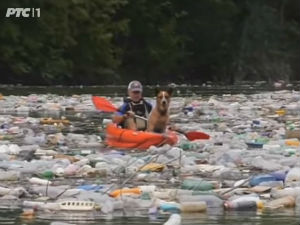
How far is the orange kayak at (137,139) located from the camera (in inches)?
591

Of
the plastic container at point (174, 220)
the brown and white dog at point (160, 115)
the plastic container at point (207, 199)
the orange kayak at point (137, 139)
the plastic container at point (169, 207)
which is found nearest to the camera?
the plastic container at point (174, 220)

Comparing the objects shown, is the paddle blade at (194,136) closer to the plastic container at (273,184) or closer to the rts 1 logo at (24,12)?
the plastic container at (273,184)

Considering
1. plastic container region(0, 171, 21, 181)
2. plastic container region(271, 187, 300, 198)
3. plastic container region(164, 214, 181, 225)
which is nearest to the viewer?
plastic container region(164, 214, 181, 225)

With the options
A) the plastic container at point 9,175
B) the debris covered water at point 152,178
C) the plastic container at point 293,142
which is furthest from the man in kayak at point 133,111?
the plastic container at point 9,175

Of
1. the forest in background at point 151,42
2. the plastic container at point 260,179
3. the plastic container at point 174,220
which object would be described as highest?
the forest in background at point 151,42

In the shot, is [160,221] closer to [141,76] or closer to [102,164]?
[102,164]

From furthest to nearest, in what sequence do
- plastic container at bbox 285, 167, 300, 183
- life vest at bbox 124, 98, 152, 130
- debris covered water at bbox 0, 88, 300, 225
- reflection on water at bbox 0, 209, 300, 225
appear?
life vest at bbox 124, 98, 152, 130 → plastic container at bbox 285, 167, 300, 183 → debris covered water at bbox 0, 88, 300, 225 → reflection on water at bbox 0, 209, 300, 225

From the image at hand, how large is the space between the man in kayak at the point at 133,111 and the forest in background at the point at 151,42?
35.7m

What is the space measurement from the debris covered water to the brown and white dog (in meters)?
0.49

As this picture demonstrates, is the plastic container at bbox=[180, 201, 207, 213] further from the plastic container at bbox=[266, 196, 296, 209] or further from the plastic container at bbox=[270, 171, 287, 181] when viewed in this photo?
the plastic container at bbox=[270, 171, 287, 181]

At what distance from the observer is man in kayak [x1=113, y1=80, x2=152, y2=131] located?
15.9 metres

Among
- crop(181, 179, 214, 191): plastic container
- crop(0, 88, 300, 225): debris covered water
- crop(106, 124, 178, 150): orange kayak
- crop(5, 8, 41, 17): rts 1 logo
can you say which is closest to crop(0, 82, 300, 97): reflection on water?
crop(5, 8, 41, 17): rts 1 logo

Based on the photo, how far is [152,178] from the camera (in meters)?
11.3

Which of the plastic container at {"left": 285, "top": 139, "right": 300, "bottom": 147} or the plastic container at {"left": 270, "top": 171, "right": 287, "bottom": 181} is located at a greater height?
the plastic container at {"left": 285, "top": 139, "right": 300, "bottom": 147}
